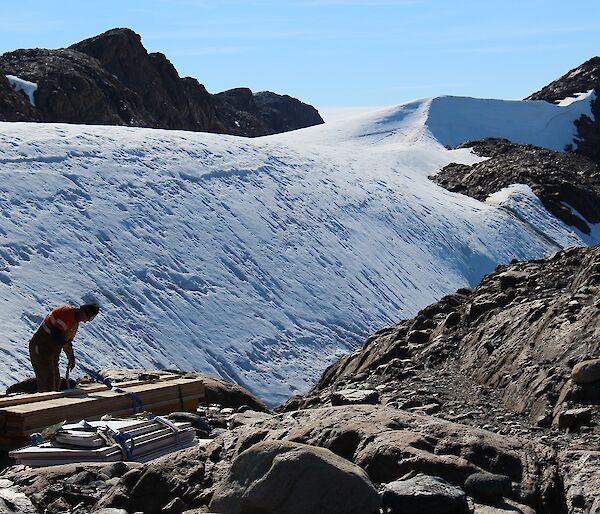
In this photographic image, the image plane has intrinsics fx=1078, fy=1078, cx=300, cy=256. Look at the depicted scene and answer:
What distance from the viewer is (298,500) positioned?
248 inches

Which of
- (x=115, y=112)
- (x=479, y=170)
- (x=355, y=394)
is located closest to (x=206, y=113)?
(x=115, y=112)

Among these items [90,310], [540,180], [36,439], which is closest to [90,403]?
[90,310]

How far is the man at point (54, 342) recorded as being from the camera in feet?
38.8

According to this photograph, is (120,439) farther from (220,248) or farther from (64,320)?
(220,248)

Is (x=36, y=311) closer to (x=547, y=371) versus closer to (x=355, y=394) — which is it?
(x=355, y=394)

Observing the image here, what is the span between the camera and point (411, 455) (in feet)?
23.0

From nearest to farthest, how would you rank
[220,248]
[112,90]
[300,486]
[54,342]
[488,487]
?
[300,486]
[488,487]
[54,342]
[220,248]
[112,90]

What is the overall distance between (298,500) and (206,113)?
235 feet

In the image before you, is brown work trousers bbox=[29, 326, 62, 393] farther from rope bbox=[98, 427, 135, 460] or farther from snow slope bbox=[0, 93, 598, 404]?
rope bbox=[98, 427, 135, 460]

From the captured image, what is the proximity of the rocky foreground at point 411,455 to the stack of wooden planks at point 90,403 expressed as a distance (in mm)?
497

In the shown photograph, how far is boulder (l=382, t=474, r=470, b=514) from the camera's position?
6.34 meters

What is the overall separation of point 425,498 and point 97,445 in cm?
329

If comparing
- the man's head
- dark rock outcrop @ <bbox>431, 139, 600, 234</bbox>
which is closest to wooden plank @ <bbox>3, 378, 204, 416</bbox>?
the man's head

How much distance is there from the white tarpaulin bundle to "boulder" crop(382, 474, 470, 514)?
287 centimetres
